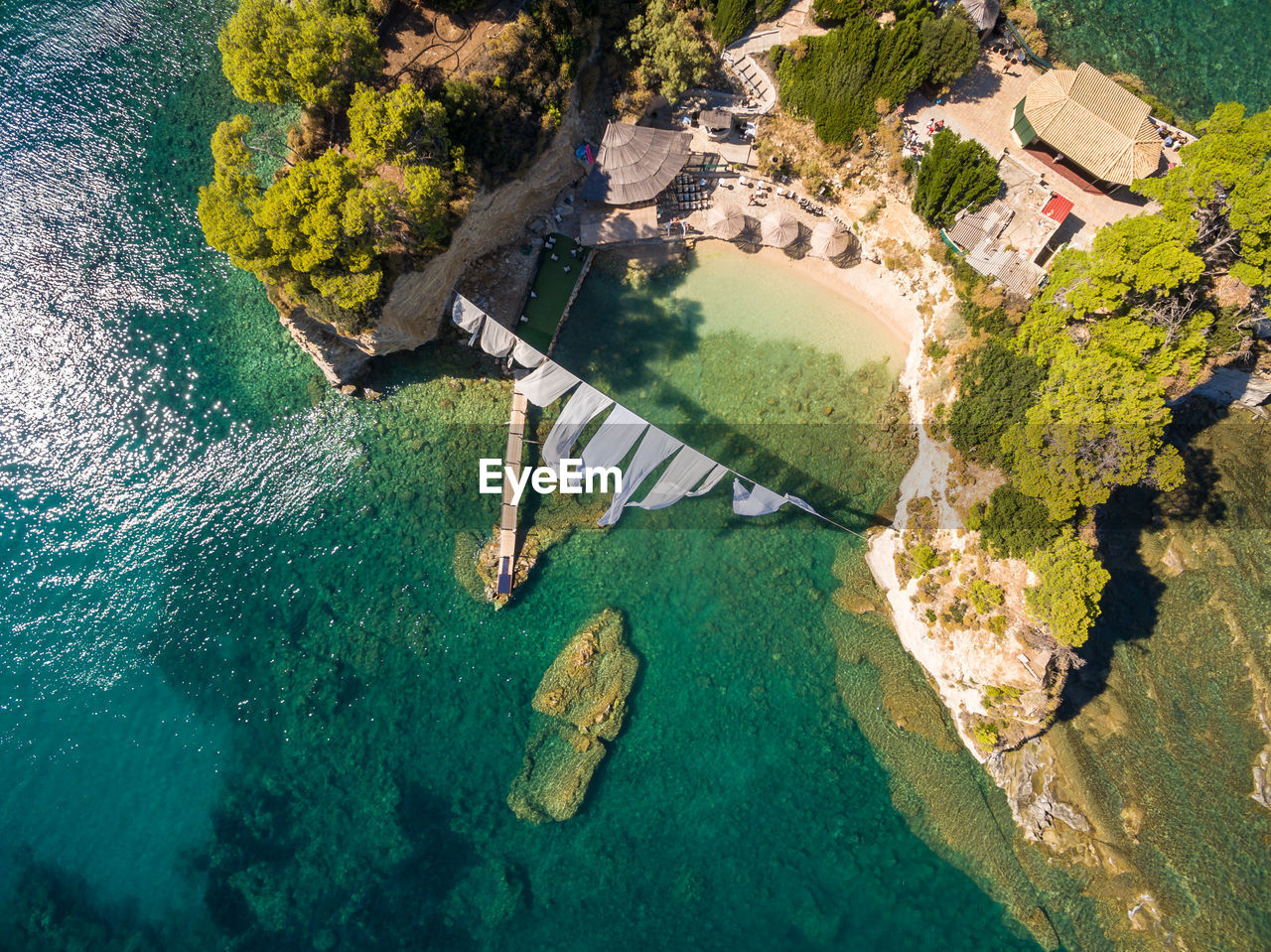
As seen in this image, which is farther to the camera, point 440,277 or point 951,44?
point 440,277

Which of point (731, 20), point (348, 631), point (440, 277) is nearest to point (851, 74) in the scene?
point (731, 20)

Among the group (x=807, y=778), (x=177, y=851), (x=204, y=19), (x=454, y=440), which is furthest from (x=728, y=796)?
(x=204, y=19)

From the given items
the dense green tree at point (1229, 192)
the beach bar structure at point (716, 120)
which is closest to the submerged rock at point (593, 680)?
the beach bar structure at point (716, 120)

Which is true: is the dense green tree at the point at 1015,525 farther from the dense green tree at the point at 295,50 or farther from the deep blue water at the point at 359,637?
the dense green tree at the point at 295,50

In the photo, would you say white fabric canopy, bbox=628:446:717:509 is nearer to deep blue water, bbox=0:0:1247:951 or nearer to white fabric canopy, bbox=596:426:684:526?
white fabric canopy, bbox=596:426:684:526

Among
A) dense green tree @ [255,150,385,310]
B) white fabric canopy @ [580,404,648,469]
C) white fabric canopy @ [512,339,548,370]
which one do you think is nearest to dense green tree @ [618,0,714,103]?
white fabric canopy @ [512,339,548,370]

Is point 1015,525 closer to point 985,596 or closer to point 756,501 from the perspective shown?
point 985,596
